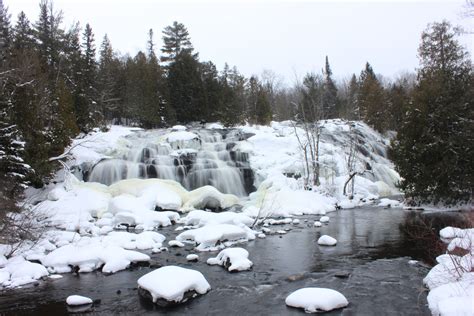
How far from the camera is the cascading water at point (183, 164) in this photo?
81.2 feet

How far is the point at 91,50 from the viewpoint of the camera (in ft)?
128

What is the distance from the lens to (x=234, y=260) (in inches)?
425

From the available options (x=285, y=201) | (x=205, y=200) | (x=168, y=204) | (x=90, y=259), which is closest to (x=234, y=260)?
(x=90, y=259)

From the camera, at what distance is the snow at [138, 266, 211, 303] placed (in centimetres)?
823

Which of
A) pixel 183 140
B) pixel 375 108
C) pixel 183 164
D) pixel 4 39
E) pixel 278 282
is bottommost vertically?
pixel 278 282

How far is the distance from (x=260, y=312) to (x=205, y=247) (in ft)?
17.3

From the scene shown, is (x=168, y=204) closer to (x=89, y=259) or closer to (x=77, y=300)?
(x=89, y=259)

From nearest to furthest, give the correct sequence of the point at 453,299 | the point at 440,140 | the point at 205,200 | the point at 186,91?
the point at 453,299, the point at 440,140, the point at 205,200, the point at 186,91

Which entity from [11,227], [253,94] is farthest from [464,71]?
[253,94]

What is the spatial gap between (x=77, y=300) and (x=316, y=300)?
4754 mm

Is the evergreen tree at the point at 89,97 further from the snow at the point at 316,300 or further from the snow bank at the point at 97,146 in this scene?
the snow at the point at 316,300

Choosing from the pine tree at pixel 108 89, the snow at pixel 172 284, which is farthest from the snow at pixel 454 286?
the pine tree at pixel 108 89

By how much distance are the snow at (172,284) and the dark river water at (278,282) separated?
9.4 inches

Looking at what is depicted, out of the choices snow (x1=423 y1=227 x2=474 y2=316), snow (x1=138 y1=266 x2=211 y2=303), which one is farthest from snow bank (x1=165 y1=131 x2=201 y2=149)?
snow (x1=423 y1=227 x2=474 y2=316)
